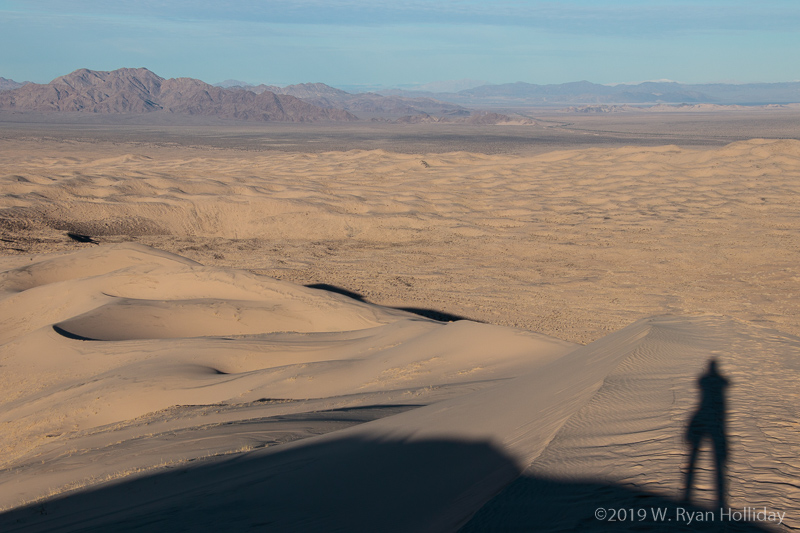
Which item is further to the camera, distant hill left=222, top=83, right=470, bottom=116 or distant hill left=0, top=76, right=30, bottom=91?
distant hill left=0, top=76, right=30, bottom=91

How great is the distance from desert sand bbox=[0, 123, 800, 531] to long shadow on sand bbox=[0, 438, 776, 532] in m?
0.01

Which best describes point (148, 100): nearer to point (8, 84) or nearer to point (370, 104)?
point (370, 104)

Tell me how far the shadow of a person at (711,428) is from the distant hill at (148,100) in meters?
82.6

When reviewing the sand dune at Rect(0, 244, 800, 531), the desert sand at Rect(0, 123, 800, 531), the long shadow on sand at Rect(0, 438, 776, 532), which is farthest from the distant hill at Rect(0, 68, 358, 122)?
the long shadow on sand at Rect(0, 438, 776, 532)

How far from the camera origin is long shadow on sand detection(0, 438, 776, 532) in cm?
193

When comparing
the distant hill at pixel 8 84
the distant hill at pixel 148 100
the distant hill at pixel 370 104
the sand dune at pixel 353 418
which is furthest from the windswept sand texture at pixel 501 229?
the distant hill at pixel 8 84

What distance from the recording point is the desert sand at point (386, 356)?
2.35 m

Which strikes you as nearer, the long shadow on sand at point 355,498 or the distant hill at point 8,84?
the long shadow on sand at point 355,498

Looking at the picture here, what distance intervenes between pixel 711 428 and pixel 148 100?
10356 cm

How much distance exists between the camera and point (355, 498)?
2.49 meters

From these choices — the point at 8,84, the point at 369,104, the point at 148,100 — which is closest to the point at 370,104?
the point at 369,104

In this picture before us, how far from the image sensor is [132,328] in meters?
6.99

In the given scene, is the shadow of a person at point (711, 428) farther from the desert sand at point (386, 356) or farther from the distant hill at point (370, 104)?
the distant hill at point (370, 104)

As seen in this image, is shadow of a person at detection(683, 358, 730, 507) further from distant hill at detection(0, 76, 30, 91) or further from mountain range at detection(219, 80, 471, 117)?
distant hill at detection(0, 76, 30, 91)
